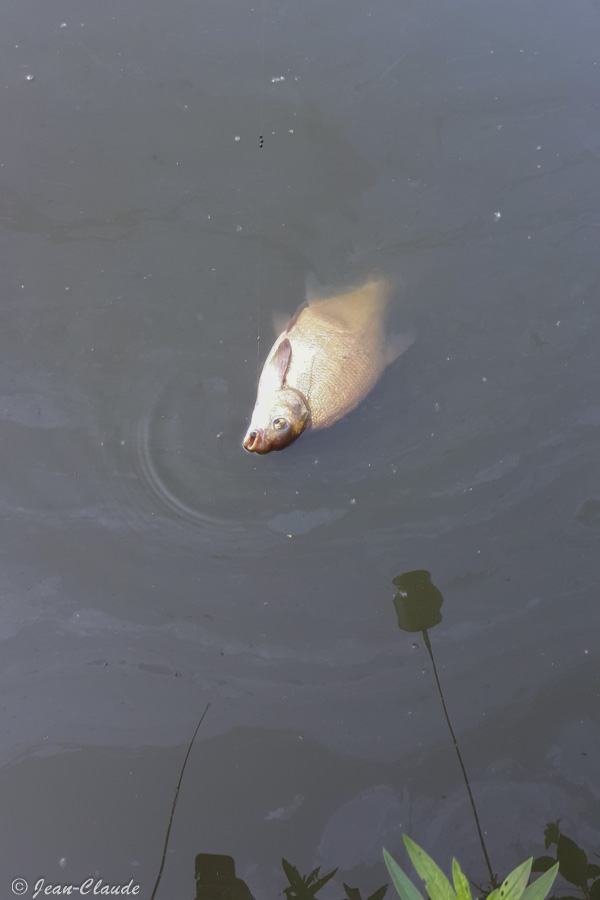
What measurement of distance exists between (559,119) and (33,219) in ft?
9.03

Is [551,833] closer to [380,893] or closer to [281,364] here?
[380,893]

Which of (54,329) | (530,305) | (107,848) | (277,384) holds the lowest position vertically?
(107,848)

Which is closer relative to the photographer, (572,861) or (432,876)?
(432,876)

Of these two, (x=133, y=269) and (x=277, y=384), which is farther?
(x=133, y=269)

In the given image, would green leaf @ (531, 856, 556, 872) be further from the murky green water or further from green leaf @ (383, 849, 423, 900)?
green leaf @ (383, 849, 423, 900)

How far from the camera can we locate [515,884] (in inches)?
89.2

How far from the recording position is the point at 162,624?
292 cm

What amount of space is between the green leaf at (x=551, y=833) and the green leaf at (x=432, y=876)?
777 mm

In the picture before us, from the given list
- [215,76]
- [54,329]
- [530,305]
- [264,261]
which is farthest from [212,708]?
[215,76]

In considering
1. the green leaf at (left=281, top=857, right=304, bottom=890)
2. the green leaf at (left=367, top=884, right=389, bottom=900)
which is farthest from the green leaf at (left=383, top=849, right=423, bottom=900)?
the green leaf at (left=281, top=857, right=304, bottom=890)

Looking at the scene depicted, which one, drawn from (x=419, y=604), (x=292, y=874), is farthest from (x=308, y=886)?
(x=419, y=604)

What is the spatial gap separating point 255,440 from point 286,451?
0.30 m

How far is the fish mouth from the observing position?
8.98ft

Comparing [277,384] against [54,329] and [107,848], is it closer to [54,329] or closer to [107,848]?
[54,329]
